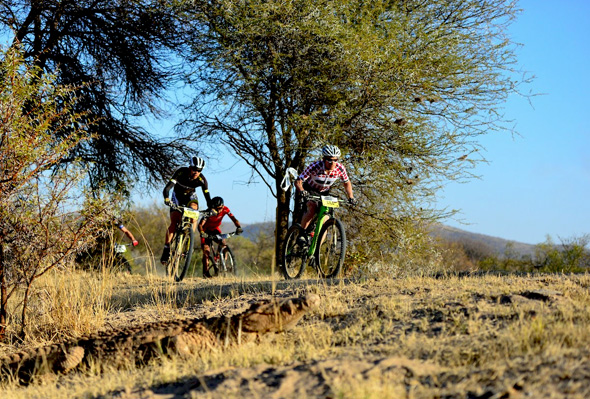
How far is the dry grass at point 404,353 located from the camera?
10.9 feet

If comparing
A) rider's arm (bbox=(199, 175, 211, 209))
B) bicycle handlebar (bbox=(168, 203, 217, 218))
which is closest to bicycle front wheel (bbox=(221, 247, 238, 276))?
bicycle handlebar (bbox=(168, 203, 217, 218))

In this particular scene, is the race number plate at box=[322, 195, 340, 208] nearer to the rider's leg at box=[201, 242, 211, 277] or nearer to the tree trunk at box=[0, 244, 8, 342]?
the tree trunk at box=[0, 244, 8, 342]

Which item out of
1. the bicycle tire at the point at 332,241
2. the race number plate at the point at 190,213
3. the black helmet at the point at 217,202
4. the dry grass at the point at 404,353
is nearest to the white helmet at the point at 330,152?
the bicycle tire at the point at 332,241

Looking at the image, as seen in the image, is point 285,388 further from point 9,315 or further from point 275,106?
point 275,106

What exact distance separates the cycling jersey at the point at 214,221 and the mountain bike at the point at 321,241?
10.2ft

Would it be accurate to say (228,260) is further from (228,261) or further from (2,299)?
(2,299)

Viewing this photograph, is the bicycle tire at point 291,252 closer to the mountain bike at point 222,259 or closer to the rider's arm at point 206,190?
the rider's arm at point 206,190

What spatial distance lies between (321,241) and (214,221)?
4.07 meters

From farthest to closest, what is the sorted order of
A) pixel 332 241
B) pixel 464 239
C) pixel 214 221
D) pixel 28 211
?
pixel 464 239
pixel 214 221
pixel 332 241
pixel 28 211

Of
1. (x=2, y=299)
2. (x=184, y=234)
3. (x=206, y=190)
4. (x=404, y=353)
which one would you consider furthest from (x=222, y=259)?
(x=404, y=353)

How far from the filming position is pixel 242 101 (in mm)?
13188

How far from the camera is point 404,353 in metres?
4.09

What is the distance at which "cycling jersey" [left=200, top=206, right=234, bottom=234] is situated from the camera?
1207 cm

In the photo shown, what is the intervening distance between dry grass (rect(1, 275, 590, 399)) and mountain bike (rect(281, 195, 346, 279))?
1495 mm
